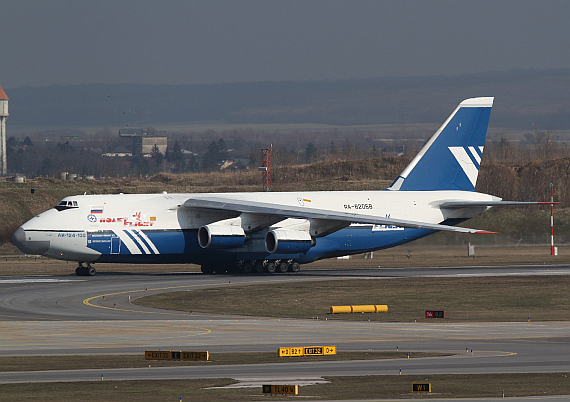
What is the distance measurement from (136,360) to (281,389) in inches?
211

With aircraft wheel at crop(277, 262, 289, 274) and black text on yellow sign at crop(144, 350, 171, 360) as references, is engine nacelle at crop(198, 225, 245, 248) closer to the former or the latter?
aircraft wheel at crop(277, 262, 289, 274)

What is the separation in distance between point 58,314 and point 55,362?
376 inches

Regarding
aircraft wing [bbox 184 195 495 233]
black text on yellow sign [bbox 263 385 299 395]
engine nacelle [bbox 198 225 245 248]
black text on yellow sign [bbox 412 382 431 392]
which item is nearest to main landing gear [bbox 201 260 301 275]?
engine nacelle [bbox 198 225 245 248]

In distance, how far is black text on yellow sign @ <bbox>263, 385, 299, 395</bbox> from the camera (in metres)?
15.0

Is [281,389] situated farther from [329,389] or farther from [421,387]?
[421,387]

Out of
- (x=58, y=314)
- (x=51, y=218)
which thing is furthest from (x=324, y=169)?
(x=58, y=314)

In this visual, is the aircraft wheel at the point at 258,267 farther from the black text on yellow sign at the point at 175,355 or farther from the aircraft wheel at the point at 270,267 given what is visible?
the black text on yellow sign at the point at 175,355

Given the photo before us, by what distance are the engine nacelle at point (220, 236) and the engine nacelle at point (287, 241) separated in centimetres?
145

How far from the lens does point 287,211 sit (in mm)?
42875

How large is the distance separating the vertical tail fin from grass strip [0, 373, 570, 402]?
34491 mm

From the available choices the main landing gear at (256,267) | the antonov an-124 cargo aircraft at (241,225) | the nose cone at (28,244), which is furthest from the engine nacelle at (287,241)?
the nose cone at (28,244)

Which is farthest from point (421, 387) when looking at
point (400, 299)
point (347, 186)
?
point (347, 186)

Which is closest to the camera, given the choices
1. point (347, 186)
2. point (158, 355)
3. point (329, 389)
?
point (329, 389)

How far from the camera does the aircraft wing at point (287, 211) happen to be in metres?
41.3
